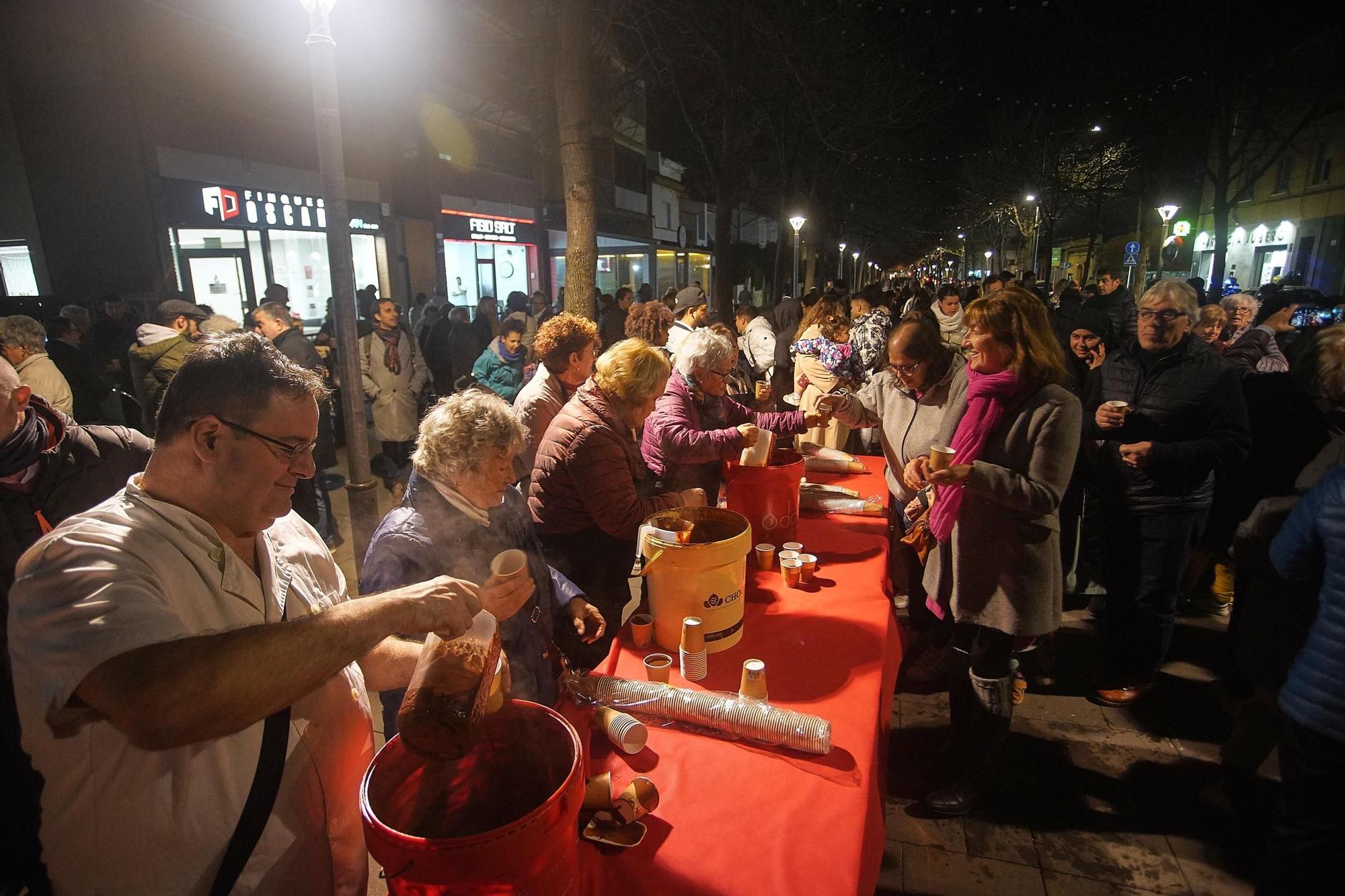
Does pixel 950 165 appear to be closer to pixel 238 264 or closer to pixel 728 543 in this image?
pixel 238 264

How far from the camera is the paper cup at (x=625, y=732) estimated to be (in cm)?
190

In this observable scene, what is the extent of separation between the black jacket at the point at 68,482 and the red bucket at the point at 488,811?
2.02 meters

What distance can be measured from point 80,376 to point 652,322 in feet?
21.8

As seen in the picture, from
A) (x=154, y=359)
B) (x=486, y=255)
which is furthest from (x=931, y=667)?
(x=486, y=255)

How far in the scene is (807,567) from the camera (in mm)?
3041

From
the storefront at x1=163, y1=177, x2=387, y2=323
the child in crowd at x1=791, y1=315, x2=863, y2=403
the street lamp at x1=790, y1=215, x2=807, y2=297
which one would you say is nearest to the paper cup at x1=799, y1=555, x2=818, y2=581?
the child in crowd at x1=791, y1=315, x2=863, y2=403

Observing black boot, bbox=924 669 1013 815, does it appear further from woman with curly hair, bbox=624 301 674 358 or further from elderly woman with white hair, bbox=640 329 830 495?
woman with curly hair, bbox=624 301 674 358

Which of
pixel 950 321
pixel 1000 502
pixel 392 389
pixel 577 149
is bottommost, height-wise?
pixel 392 389

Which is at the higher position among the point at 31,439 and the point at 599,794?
the point at 31,439

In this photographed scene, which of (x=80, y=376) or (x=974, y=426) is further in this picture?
(x=80, y=376)

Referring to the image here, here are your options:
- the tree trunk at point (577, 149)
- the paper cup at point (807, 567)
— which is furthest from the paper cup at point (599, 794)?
the tree trunk at point (577, 149)

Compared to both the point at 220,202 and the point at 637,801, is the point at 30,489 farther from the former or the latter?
the point at 220,202

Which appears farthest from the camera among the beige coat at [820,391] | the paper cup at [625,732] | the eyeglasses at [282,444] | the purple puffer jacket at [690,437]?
the beige coat at [820,391]

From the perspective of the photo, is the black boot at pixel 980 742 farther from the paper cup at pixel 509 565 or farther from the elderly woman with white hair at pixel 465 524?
the paper cup at pixel 509 565
